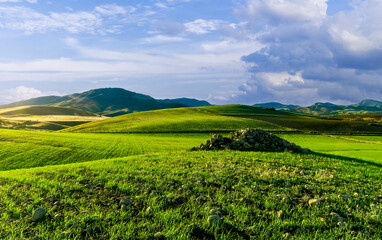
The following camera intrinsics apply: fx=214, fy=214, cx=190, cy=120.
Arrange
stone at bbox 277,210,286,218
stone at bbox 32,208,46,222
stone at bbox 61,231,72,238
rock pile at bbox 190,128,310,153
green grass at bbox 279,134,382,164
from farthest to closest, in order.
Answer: green grass at bbox 279,134,382,164 < rock pile at bbox 190,128,310,153 < stone at bbox 277,210,286,218 < stone at bbox 32,208,46,222 < stone at bbox 61,231,72,238

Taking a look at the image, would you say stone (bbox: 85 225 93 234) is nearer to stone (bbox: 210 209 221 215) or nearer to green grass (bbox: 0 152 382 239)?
green grass (bbox: 0 152 382 239)

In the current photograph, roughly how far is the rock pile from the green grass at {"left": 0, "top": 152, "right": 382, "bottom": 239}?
1072cm

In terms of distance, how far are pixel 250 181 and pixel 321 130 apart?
8314cm

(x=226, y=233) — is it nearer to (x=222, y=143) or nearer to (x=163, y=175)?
(x=163, y=175)

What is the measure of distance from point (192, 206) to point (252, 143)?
16.8 meters

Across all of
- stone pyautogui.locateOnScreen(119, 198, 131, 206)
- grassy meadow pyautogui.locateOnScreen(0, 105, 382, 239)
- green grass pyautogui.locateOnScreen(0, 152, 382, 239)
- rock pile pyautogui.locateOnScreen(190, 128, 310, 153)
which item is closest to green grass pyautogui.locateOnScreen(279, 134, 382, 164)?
rock pile pyautogui.locateOnScreen(190, 128, 310, 153)

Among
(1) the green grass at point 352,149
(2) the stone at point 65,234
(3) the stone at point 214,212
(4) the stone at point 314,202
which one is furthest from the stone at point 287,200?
(1) the green grass at point 352,149

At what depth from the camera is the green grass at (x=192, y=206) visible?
5703 millimetres

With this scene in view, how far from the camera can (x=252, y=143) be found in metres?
22.6

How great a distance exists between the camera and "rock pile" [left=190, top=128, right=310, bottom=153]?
71.1 feet

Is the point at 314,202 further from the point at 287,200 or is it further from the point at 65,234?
the point at 65,234

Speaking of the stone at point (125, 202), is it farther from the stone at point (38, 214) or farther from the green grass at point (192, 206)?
the stone at point (38, 214)

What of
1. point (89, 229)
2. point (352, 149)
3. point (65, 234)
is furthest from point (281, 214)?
point (352, 149)

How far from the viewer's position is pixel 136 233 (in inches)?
219
